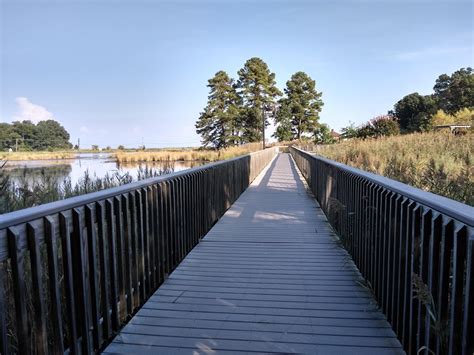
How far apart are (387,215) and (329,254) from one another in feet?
6.61

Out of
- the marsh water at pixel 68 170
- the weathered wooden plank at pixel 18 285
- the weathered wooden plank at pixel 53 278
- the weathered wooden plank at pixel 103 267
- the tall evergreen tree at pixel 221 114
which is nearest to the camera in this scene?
the weathered wooden plank at pixel 18 285

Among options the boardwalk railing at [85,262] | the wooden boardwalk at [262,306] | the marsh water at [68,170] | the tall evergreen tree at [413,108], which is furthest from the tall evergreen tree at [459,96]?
the boardwalk railing at [85,262]

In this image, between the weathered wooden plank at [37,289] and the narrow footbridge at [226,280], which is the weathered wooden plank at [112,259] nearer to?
the narrow footbridge at [226,280]

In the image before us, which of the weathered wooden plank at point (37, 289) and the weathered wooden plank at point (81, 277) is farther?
the weathered wooden plank at point (81, 277)

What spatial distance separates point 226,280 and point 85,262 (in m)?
1.92

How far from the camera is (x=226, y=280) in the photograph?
400 cm

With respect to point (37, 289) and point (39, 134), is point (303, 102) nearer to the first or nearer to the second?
point (39, 134)

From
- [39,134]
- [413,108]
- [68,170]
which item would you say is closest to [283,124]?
[413,108]

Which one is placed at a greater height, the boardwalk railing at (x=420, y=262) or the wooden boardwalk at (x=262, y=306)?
the boardwalk railing at (x=420, y=262)

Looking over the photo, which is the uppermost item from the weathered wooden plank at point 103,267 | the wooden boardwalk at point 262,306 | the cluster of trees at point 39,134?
the cluster of trees at point 39,134

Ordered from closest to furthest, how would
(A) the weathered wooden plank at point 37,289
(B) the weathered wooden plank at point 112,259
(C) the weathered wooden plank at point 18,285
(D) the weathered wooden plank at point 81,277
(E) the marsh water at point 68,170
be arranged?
(C) the weathered wooden plank at point 18,285, (A) the weathered wooden plank at point 37,289, (D) the weathered wooden plank at point 81,277, (B) the weathered wooden plank at point 112,259, (E) the marsh water at point 68,170

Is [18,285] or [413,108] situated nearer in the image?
[18,285]

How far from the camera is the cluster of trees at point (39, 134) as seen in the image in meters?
62.4

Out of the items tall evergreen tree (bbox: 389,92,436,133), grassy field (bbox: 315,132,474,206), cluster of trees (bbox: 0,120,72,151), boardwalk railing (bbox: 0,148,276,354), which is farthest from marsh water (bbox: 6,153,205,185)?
tall evergreen tree (bbox: 389,92,436,133)
